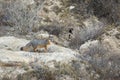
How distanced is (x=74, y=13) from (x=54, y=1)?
0.86 m

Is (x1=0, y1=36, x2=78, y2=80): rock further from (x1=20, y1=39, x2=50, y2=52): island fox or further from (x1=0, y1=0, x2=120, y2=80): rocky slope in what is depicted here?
(x1=20, y1=39, x2=50, y2=52): island fox

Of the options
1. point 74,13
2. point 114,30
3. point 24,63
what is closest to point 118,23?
point 114,30

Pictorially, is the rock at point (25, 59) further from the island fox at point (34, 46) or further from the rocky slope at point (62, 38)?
the island fox at point (34, 46)

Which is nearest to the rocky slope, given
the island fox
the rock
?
the rock

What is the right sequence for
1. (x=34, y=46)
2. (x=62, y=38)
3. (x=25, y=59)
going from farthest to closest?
(x=62, y=38) → (x=34, y=46) → (x=25, y=59)

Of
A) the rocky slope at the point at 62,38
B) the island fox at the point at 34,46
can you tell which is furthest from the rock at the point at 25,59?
the island fox at the point at 34,46

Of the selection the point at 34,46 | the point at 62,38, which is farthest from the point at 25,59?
the point at 62,38

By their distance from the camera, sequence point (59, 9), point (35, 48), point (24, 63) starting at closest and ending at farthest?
point (24, 63), point (35, 48), point (59, 9)

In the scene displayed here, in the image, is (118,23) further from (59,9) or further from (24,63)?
(24,63)

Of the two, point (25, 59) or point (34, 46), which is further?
point (34, 46)

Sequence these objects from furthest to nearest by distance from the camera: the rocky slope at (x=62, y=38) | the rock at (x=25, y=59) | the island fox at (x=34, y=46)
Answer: the island fox at (x=34, y=46)
the rocky slope at (x=62, y=38)
the rock at (x=25, y=59)

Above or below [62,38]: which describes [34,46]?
above

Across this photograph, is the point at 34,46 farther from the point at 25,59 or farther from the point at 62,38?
the point at 62,38

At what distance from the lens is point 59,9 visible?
13.2 metres
